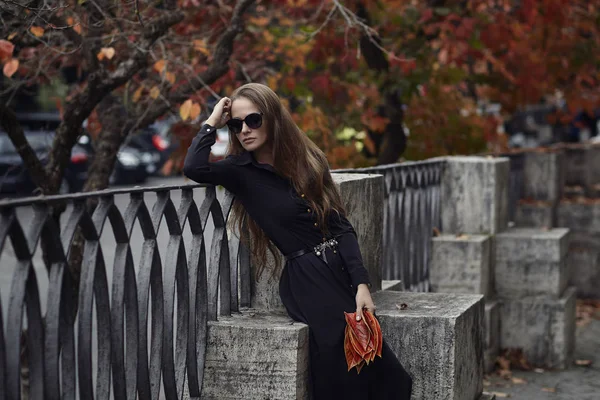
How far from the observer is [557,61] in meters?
12.8

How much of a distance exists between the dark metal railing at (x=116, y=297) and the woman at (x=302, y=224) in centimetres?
19

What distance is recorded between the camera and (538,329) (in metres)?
8.93

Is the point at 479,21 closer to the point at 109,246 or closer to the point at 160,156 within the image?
the point at 109,246

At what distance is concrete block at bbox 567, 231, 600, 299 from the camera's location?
11938 mm

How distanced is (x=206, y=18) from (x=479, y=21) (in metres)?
2.61

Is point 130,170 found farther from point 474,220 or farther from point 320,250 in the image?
point 320,250

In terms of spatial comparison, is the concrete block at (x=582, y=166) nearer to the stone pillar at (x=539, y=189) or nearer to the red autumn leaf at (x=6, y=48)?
the stone pillar at (x=539, y=189)

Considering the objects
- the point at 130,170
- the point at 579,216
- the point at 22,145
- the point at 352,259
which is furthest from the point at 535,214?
the point at 130,170

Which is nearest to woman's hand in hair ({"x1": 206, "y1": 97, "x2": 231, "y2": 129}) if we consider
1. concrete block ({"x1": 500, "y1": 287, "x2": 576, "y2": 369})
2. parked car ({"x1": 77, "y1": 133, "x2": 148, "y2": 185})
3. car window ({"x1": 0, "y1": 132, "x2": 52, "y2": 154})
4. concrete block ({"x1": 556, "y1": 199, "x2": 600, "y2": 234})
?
concrete block ({"x1": 500, "y1": 287, "x2": 576, "y2": 369})

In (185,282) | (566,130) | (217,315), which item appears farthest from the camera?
(566,130)

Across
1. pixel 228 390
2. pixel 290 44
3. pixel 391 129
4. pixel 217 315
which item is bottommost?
pixel 228 390

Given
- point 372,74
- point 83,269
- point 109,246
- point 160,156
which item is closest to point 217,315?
point 83,269

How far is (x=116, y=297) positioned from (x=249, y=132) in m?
1.13

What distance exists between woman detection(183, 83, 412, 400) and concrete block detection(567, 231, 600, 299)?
7421 mm
